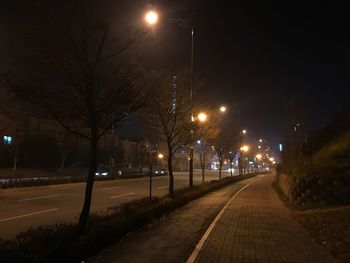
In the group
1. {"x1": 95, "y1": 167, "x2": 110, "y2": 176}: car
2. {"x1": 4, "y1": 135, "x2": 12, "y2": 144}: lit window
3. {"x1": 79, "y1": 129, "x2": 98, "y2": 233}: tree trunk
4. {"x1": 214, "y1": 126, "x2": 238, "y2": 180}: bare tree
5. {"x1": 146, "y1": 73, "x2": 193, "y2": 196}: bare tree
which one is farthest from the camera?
{"x1": 95, "y1": 167, "x2": 110, "y2": 176}: car

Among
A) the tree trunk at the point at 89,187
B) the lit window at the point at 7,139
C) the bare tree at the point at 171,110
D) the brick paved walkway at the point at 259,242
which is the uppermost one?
the lit window at the point at 7,139


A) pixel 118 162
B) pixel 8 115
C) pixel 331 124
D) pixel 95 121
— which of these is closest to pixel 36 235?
pixel 95 121

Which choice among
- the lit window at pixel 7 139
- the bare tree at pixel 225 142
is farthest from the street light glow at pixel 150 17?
the lit window at pixel 7 139

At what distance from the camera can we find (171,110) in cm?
2219

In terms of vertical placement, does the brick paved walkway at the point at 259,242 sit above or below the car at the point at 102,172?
below

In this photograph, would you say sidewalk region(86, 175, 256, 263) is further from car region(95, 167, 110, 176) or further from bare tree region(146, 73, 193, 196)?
car region(95, 167, 110, 176)

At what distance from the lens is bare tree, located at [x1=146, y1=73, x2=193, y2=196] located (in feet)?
70.9

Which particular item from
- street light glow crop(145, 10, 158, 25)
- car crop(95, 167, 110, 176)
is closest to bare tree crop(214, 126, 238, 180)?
car crop(95, 167, 110, 176)

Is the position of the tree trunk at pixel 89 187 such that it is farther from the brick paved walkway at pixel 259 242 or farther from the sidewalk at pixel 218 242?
the brick paved walkway at pixel 259 242

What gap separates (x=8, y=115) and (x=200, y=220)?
34.2m

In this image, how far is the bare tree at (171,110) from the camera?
21.6m

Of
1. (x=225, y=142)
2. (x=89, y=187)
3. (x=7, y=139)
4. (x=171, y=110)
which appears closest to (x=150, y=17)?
(x=89, y=187)

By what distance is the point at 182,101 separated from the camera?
22.6m

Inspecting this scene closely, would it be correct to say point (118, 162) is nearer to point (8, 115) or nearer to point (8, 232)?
point (8, 115)
